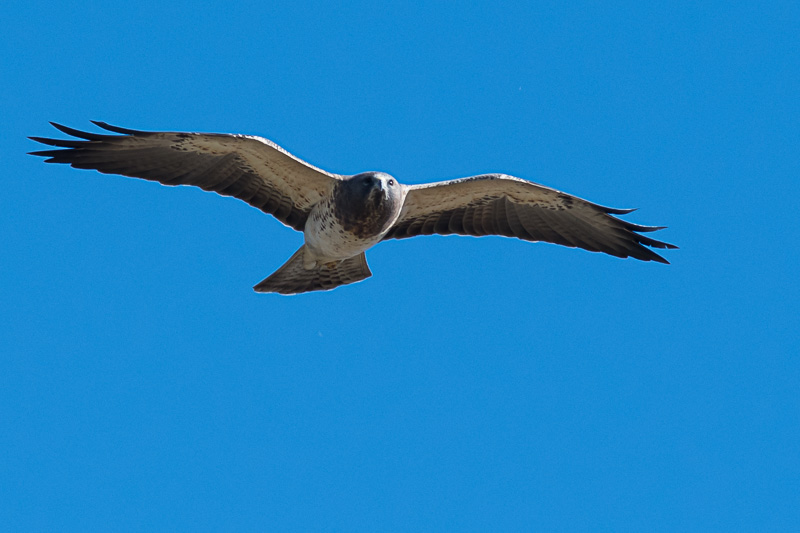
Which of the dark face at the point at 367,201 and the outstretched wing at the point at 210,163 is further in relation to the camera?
the outstretched wing at the point at 210,163

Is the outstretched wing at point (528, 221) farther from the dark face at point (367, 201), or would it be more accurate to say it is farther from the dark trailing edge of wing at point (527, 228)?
the dark face at point (367, 201)

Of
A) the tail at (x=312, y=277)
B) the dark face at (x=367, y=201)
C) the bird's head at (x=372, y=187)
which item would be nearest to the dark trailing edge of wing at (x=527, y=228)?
the tail at (x=312, y=277)

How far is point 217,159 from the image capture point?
36.7 feet

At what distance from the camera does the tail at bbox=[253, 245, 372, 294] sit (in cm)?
1209

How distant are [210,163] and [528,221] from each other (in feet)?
12.2

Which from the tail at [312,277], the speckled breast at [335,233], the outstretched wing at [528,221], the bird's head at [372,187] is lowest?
the tail at [312,277]

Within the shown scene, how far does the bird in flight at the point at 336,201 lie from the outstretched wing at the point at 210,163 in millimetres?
11

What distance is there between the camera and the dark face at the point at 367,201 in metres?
10.5

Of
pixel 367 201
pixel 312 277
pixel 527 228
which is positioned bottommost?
pixel 312 277

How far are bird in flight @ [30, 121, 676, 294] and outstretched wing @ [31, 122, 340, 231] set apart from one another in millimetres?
11

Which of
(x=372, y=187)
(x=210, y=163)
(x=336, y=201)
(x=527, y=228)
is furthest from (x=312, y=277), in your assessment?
(x=527, y=228)

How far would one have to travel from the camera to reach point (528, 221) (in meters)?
12.2

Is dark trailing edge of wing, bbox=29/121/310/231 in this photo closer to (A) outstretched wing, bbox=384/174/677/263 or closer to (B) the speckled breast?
(B) the speckled breast

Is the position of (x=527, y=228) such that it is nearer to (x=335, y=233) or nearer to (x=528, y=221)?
(x=528, y=221)
